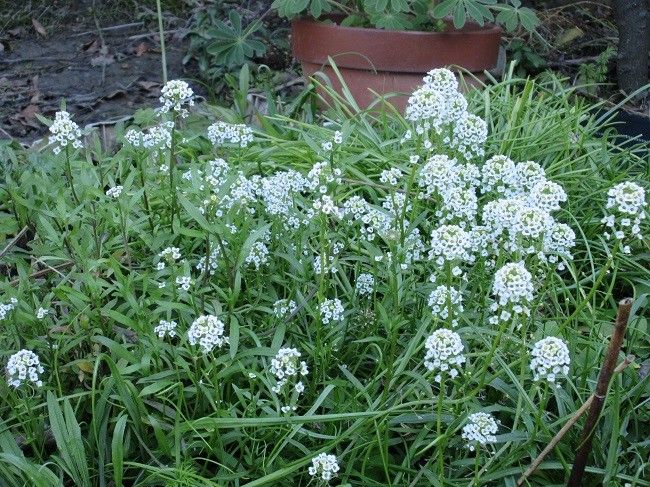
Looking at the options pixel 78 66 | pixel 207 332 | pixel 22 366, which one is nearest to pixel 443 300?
pixel 207 332

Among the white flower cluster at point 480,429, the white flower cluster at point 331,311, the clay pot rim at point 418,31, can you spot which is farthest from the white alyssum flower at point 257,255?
the clay pot rim at point 418,31

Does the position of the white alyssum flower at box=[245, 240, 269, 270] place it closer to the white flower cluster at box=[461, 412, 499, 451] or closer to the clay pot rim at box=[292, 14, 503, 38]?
the white flower cluster at box=[461, 412, 499, 451]

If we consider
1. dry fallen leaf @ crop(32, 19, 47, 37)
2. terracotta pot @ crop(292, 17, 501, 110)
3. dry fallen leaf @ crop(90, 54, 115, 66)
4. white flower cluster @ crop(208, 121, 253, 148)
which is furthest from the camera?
dry fallen leaf @ crop(32, 19, 47, 37)

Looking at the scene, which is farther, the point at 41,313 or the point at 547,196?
the point at 41,313

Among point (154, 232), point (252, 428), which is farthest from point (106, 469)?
point (154, 232)

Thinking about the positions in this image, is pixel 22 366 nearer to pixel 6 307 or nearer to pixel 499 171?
pixel 6 307

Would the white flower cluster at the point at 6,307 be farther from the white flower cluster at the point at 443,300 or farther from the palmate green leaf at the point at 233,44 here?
the palmate green leaf at the point at 233,44

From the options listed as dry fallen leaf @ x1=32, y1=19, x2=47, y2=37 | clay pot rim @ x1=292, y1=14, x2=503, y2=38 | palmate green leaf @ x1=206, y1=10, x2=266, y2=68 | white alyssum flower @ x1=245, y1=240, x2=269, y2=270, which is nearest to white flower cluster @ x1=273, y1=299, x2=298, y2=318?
white alyssum flower @ x1=245, y1=240, x2=269, y2=270
